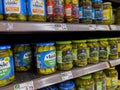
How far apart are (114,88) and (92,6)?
751mm

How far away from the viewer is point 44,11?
0.98 m

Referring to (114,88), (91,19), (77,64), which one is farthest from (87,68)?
(114,88)

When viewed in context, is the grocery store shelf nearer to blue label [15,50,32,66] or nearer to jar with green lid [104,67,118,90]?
blue label [15,50,32,66]

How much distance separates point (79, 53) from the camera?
1241 millimetres

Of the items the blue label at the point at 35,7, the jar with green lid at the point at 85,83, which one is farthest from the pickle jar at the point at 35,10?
the jar with green lid at the point at 85,83

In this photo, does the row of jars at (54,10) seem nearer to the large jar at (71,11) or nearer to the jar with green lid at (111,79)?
the large jar at (71,11)

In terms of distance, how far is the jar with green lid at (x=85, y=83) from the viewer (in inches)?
49.9

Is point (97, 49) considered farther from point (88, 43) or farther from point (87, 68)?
point (87, 68)

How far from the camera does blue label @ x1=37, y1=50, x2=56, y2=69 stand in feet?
3.33

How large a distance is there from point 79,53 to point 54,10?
0.37 metres

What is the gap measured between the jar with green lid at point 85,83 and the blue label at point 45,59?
1.15 feet

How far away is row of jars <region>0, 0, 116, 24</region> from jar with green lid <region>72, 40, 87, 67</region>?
17 cm

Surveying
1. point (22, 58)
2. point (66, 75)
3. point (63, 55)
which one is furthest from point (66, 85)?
point (22, 58)

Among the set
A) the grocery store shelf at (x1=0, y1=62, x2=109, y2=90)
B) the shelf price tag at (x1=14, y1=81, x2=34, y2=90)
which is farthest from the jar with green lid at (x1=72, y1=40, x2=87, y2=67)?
the shelf price tag at (x1=14, y1=81, x2=34, y2=90)
